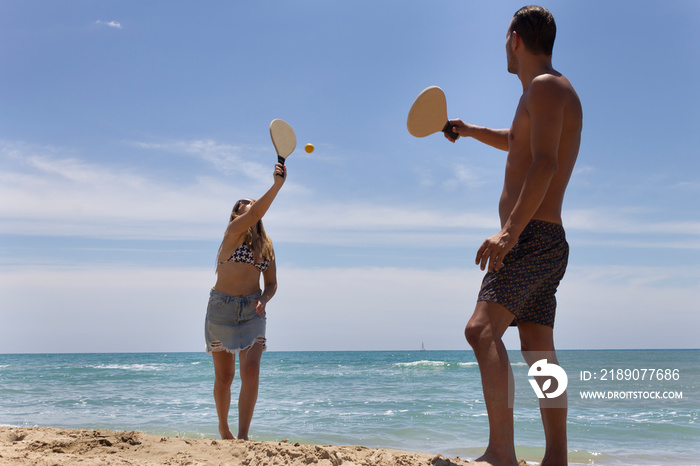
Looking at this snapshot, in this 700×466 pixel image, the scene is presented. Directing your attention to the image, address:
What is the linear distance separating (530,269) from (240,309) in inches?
91.9

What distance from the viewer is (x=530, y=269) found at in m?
2.20

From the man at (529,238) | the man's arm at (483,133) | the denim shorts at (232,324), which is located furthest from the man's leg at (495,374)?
the denim shorts at (232,324)

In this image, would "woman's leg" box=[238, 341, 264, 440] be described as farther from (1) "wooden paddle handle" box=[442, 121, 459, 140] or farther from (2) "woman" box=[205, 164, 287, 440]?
(1) "wooden paddle handle" box=[442, 121, 459, 140]

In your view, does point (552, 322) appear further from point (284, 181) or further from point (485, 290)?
point (284, 181)

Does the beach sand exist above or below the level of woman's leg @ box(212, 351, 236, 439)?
below

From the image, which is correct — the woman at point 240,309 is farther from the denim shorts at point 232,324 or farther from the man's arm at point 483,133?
the man's arm at point 483,133

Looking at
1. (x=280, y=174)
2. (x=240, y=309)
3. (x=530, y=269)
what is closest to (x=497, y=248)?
(x=530, y=269)

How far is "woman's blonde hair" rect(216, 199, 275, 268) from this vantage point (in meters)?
4.04

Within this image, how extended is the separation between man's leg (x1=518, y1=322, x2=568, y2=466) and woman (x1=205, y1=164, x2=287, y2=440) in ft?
6.57

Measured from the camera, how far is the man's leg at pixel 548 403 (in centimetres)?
239

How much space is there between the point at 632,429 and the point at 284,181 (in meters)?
5.66

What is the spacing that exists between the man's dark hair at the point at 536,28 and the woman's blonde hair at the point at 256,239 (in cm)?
228

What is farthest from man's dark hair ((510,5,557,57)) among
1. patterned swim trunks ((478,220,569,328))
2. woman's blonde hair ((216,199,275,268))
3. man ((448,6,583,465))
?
woman's blonde hair ((216,199,275,268))

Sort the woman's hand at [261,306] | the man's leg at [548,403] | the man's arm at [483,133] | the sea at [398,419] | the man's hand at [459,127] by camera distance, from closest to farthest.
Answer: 1. the man's leg at [548,403]
2. the man's arm at [483,133]
3. the man's hand at [459,127]
4. the woman's hand at [261,306]
5. the sea at [398,419]
